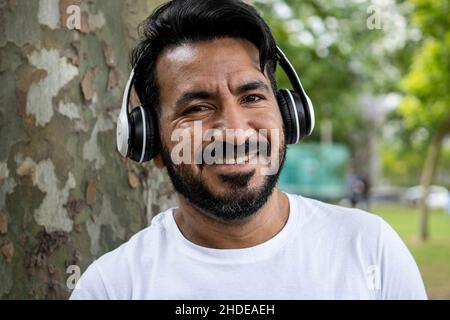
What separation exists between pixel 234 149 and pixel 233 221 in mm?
235

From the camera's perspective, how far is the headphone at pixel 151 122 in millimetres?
1852

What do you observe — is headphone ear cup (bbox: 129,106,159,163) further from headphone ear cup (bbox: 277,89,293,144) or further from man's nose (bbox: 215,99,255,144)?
headphone ear cup (bbox: 277,89,293,144)

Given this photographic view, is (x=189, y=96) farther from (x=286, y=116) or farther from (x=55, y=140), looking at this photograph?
(x=55, y=140)

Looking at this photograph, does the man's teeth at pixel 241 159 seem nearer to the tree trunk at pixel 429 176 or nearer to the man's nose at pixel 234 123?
the man's nose at pixel 234 123

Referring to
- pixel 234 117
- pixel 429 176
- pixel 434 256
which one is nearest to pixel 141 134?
pixel 234 117

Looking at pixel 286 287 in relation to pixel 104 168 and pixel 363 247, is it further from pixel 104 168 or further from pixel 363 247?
pixel 104 168

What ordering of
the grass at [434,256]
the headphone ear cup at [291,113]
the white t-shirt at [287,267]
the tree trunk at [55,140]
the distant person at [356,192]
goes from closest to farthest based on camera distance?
1. the white t-shirt at [287,267]
2. the headphone ear cup at [291,113]
3. the tree trunk at [55,140]
4. the grass at [434,256]
5. the distant person at [356,192]

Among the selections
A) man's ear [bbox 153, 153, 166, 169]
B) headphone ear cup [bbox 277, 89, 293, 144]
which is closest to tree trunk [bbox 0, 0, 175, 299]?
man's ear [bbox 153, 153, 166, 169]

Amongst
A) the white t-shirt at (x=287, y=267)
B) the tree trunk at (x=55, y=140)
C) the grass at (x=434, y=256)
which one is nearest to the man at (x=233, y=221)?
the white t-shirt at (x=287, y=267)

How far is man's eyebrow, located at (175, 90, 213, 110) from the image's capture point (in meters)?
1.75

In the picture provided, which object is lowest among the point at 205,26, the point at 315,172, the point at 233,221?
the point at 315,172

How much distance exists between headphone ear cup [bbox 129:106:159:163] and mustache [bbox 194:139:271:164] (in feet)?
0.73

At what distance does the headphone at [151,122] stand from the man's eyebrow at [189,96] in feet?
0.45

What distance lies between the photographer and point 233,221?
5.86ft
